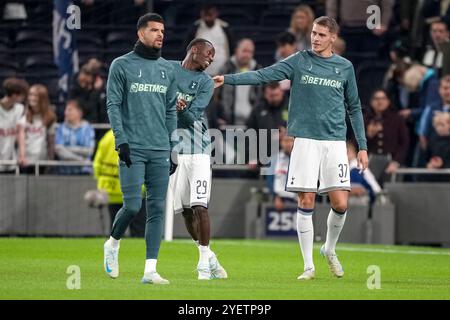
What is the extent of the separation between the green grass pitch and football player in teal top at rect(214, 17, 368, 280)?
0.85m

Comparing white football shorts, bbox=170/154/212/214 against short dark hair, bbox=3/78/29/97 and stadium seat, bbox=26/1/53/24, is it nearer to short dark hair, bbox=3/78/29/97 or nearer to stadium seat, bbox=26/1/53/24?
short dark hair, bbox=3/78/29/97

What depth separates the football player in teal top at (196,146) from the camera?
47.1 ft

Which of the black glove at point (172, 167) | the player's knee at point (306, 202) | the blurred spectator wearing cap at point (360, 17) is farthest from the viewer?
the blurred spectator wearing cap at point (360, 17)

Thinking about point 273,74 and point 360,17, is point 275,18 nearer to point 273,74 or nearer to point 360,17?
point 360,17

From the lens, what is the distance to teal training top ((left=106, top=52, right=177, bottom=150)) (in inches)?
527

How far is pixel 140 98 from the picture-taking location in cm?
1345

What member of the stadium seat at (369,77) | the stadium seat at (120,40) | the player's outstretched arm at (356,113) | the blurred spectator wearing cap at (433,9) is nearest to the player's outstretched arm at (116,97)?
the player's outstretched arm at (356,113)

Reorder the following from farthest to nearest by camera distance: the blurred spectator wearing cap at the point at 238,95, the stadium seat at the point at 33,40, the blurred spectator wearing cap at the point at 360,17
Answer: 1. the stadium seat at the point at 33,40
2. the blurred spectator wearing cap at the point at 360,17
3. the blurred spectator wearing cap at the point at 238,95

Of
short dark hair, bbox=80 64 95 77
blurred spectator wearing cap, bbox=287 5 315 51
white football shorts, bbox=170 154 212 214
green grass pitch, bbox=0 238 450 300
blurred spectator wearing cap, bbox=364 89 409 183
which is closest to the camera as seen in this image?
green grass pitch, bbox=0 238 450 300

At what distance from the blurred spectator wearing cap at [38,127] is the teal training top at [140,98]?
32.9ft

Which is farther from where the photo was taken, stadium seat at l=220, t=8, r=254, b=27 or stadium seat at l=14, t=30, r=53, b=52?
stadium seat at l=220, t=8, r=254, b=27

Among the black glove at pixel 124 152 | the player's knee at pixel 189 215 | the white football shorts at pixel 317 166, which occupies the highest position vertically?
the black glove at pixel 124 152

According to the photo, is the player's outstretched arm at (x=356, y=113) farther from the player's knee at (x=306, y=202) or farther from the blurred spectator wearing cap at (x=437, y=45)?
the blurred spectator wearing cap at (x=437, y=45)

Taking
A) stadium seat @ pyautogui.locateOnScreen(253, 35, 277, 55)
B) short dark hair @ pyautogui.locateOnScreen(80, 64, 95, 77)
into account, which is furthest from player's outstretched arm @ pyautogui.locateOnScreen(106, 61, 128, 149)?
stadium seat @ pyautogui.locateOnScreen(253, 35, 277, 55)
